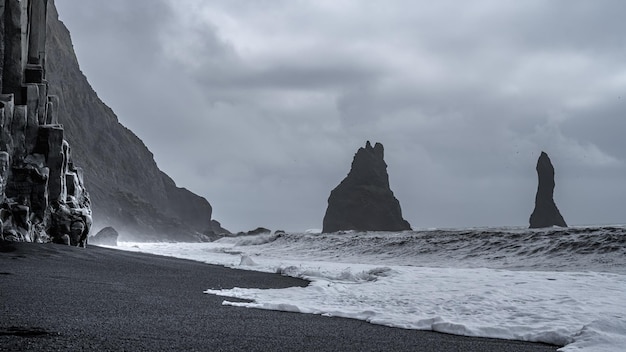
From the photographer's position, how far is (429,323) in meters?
6.09

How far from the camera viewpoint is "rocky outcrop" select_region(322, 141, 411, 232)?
88.8 m

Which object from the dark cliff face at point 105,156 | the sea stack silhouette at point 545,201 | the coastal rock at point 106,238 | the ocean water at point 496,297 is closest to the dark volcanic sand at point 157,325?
the ocean water at point 496,297

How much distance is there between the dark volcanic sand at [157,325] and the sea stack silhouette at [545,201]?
7135 centimetres

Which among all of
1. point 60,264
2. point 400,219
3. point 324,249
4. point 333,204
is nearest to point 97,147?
point 333,204

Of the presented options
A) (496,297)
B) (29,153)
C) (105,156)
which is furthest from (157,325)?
(105,156)

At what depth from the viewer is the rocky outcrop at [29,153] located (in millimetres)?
14523

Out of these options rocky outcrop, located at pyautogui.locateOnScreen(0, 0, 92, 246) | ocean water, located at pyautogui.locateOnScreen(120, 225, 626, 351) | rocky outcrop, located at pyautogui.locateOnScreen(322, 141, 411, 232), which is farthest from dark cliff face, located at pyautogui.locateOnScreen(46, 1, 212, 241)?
ocean water, located at pyautogui.locateOnScreen(120, 225, 626, 351)

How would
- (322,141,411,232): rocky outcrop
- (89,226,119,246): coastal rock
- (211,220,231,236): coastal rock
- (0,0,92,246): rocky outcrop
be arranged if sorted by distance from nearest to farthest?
(0,0,92,246): rocky outcrop, (89,226,119,246): coastal rock, (322,141,411,232): rocky outcrop, (211,220,231,236): coastal rock

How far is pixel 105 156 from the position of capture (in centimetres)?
8569

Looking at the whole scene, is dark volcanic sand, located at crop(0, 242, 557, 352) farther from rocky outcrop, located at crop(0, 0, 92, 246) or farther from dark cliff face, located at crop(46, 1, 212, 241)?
dark cliff face, located at crop(46, 1, 212, 241)

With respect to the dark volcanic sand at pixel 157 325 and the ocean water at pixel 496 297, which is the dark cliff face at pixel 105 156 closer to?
the ocean water at pixel 496 297

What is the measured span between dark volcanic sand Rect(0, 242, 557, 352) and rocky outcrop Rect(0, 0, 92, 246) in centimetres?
694

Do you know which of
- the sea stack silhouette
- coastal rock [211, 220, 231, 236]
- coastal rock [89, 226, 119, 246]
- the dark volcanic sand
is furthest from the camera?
Result: coastal rock [211, 220, 231, 236]

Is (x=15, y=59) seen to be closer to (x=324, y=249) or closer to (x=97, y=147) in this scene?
(x=324, y=249)
